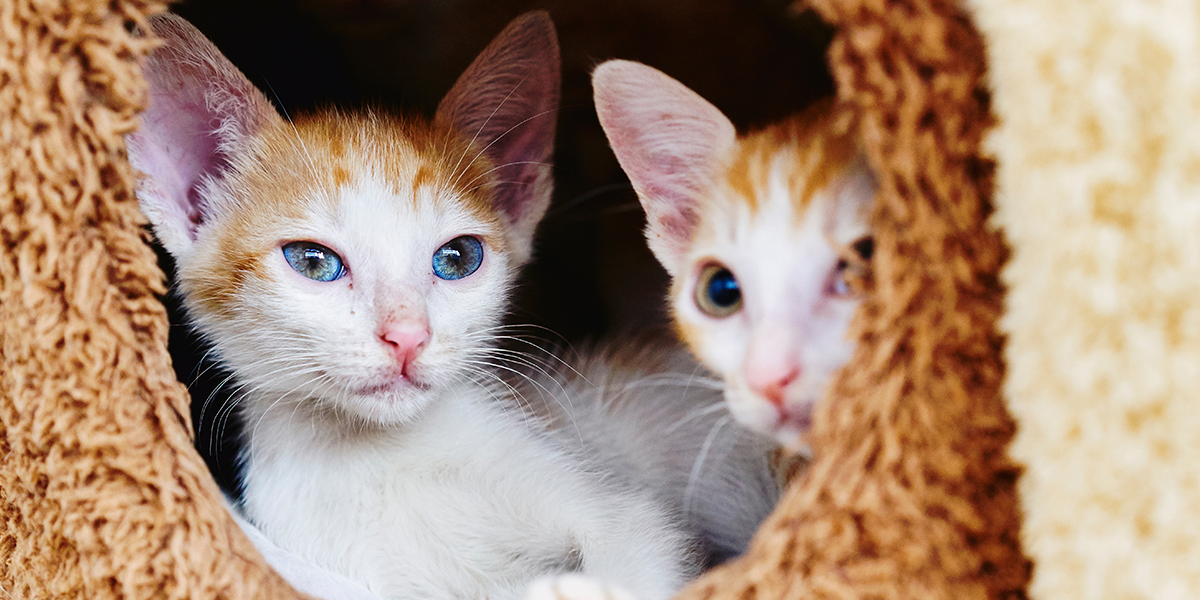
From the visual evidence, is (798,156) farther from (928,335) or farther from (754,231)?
(928,335)

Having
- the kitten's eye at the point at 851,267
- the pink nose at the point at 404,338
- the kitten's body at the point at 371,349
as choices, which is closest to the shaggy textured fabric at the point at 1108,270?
the kitten's eye at the point at 851,267

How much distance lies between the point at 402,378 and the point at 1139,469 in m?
0.69

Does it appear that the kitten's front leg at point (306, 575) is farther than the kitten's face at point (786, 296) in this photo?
Yes

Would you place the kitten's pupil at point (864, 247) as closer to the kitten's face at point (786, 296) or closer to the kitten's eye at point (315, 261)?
the kitten's face at point (786, 296)

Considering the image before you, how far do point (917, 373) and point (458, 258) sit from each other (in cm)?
62

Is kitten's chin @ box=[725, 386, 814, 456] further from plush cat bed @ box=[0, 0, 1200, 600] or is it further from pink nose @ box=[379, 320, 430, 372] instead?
pink nose @ box=[379, 320, 430, 372]

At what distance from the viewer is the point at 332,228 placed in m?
0.94

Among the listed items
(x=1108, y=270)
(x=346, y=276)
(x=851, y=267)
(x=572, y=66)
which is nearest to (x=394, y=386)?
(x=346, y=276)

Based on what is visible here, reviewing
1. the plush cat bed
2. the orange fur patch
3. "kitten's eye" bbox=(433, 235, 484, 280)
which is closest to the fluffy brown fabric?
the plush cat bed

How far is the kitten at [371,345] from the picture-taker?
916 millimetres

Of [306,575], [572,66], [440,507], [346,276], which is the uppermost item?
[572,66]

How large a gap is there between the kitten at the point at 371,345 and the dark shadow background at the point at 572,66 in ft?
0.85

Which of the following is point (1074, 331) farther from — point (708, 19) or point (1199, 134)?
point (708, 19)

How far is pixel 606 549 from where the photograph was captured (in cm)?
92
